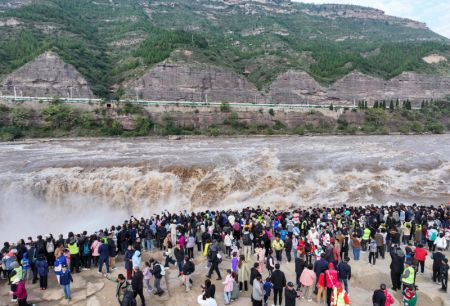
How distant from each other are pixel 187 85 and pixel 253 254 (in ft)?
291

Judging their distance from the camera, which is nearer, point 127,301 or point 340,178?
point 127,301

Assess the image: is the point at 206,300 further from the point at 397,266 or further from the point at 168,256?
the point at 397,266

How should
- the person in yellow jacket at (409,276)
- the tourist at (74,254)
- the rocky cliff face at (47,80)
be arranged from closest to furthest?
the person in yellow jacket at (409,276) → the tourist at (74,254) → the rocky cliff face at (47,80)

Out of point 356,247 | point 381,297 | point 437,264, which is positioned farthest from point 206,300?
point 437,264

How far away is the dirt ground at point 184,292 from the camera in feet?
39.9

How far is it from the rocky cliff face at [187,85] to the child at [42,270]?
288 ft

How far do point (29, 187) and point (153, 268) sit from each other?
21153 mm

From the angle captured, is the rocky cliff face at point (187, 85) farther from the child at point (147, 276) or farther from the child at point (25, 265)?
the child at point (147, 276)

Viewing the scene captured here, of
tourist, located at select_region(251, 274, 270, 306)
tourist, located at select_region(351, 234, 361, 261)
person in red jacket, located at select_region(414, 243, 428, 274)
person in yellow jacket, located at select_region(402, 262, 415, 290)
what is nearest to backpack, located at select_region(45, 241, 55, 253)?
tourist, located at select_region(251, 274, 270, 306)

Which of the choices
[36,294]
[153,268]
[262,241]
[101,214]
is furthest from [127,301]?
[101,214]

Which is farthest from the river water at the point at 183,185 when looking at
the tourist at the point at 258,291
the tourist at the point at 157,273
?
the tourist at the point at 258,291

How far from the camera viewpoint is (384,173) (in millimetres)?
32938

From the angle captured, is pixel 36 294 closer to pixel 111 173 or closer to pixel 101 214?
pixel 101 214

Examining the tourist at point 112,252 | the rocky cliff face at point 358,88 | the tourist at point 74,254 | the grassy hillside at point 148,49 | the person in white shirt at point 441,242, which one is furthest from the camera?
the rocky cliff face at point 358,88
